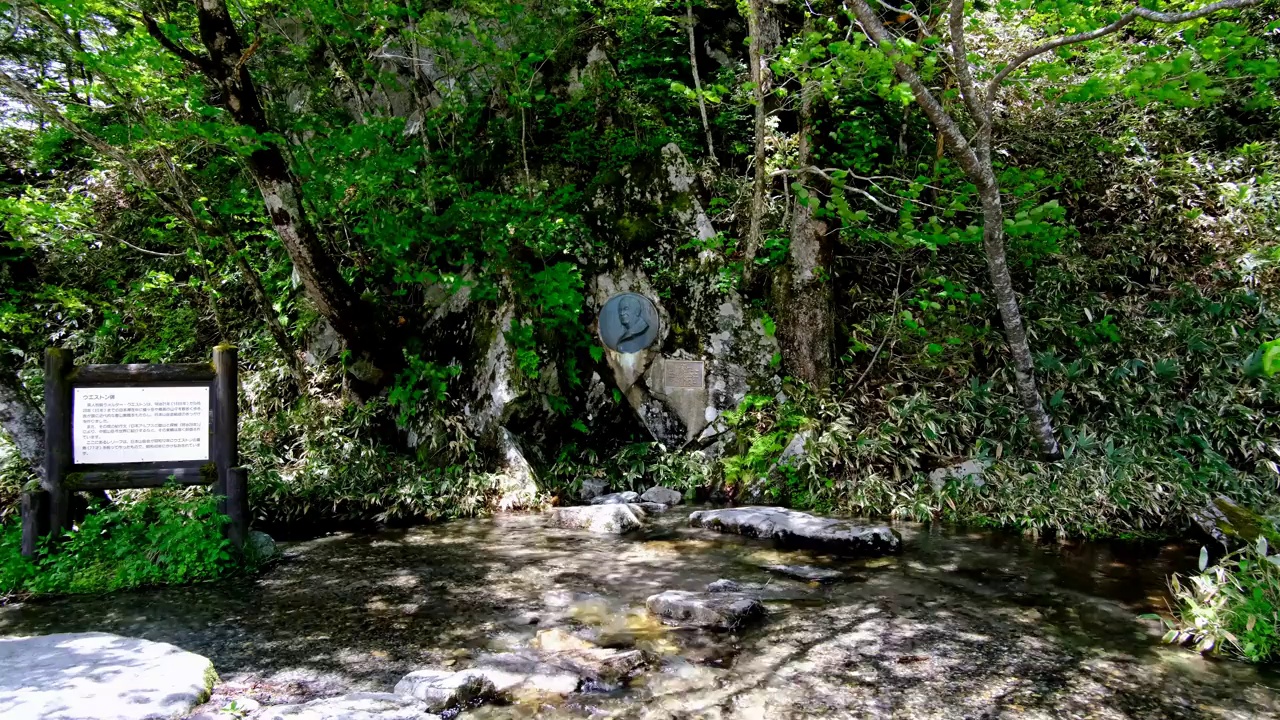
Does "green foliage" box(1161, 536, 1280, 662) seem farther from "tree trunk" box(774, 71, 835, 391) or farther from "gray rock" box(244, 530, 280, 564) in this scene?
"gray rock" box(244, 530, 280, 564)

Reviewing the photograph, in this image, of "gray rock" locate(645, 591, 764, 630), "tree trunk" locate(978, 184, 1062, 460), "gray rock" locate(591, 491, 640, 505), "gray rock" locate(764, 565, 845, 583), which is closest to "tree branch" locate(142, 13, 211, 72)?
"gray rock" locate(591, 491, 640, 505)

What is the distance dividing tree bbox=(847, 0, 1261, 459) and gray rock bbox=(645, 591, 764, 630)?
457cm

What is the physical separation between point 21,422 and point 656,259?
7.47m

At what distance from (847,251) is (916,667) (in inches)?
295

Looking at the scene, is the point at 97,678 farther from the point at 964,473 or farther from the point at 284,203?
the point at 964,473

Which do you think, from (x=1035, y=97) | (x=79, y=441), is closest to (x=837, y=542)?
(x=79, y=441)

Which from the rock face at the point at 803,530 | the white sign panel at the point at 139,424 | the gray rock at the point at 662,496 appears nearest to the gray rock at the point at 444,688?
the white sign panel at the point at 139,424

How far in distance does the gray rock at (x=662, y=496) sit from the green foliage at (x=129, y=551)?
464 centimetres

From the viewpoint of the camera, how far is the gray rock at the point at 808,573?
18.7 ft

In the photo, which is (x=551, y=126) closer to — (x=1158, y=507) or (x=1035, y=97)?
(x=1035, y=97)

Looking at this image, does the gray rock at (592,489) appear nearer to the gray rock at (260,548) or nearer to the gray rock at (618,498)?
the gray rock at (618,498)

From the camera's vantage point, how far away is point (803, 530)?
6789mm

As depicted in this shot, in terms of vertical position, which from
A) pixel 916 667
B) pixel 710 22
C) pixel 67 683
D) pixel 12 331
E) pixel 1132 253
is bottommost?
pixel 916 667

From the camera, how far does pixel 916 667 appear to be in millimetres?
4027
